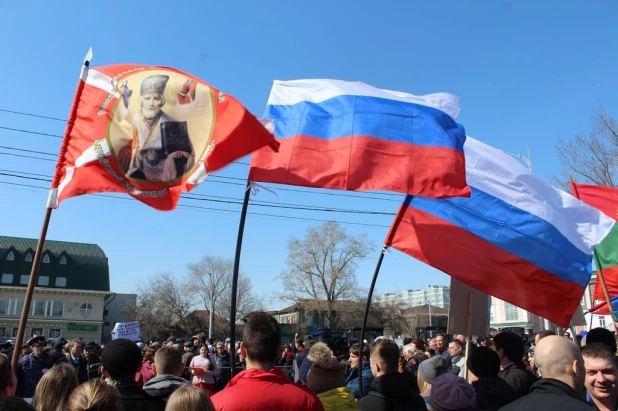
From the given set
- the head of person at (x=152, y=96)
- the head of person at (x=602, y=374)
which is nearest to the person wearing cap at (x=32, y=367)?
the head of person at (x=152, y=96)

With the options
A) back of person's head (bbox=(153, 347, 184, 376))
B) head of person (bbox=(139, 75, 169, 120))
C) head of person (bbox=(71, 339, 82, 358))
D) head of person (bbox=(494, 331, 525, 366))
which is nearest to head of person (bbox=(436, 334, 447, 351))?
head of person (bbox=(494, 331, 525, 366))

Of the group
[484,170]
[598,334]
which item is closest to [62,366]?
[598,334]

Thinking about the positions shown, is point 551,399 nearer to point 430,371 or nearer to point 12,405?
point 430,371

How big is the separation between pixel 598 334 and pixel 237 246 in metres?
3.81

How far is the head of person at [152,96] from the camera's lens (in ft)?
16.8

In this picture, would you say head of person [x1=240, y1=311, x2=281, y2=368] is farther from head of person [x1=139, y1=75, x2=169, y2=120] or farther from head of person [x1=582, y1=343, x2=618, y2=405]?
head of person [x1=139, y1=75, x2=169, y2=120]

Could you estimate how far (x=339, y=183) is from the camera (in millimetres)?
5707

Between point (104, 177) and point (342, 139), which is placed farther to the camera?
point (342, 139)

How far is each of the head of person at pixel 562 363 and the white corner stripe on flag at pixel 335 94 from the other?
13.0 ft

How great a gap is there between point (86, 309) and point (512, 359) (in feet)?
196

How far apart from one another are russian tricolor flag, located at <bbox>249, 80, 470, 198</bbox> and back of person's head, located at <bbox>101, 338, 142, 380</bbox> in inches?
88.3

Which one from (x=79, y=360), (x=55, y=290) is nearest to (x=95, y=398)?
(x=79, y=360)

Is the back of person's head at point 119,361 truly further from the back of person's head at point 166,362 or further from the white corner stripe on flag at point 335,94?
the white corner stripe on flag at point 335,94

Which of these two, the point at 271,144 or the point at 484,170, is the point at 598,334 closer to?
the point at 484,170
